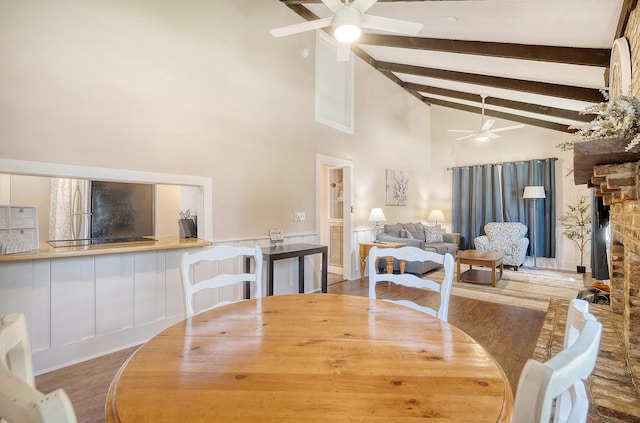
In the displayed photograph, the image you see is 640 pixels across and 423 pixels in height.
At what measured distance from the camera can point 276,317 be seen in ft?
4.18

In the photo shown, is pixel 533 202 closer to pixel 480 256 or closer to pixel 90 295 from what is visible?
pixel 480 256

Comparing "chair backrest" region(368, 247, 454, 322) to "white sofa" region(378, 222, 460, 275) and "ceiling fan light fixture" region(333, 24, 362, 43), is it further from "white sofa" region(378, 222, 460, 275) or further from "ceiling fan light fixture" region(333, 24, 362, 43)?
"white sofa" region(378, 222, 460, 275)

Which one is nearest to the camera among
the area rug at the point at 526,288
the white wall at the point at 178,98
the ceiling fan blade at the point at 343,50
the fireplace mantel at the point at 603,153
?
the fireplace mantel at the point at 603,153

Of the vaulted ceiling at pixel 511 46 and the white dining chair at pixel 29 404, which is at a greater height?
the vaulted ceiling at pixel 511 46

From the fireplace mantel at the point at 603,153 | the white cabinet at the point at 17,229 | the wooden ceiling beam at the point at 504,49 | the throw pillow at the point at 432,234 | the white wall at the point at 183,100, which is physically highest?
the wooden ceiling beam at the point at 504,49

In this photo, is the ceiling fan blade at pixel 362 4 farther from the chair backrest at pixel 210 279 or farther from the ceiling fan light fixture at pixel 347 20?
the chair backrest at pixel 210 279

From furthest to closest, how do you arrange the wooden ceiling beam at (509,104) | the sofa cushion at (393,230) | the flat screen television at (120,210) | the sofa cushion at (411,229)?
the sofa cushion at (411,229), the sofa cushion at (393,230), the wooden ceiling beam at (509,104), the flat screen television at (120,210)

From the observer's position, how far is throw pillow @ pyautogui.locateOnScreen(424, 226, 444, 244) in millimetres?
6336

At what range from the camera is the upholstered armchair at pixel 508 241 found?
19.4ft

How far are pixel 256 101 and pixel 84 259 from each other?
2263mm

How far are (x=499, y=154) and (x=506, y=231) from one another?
1806mm

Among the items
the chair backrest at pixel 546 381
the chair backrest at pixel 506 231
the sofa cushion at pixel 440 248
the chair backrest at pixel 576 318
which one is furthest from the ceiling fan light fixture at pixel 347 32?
the chair backrest at pixel 506 231

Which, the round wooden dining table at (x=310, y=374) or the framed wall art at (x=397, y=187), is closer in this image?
the round wooden dining table at (x=310, y=374)

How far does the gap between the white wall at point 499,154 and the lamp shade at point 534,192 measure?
457mm
